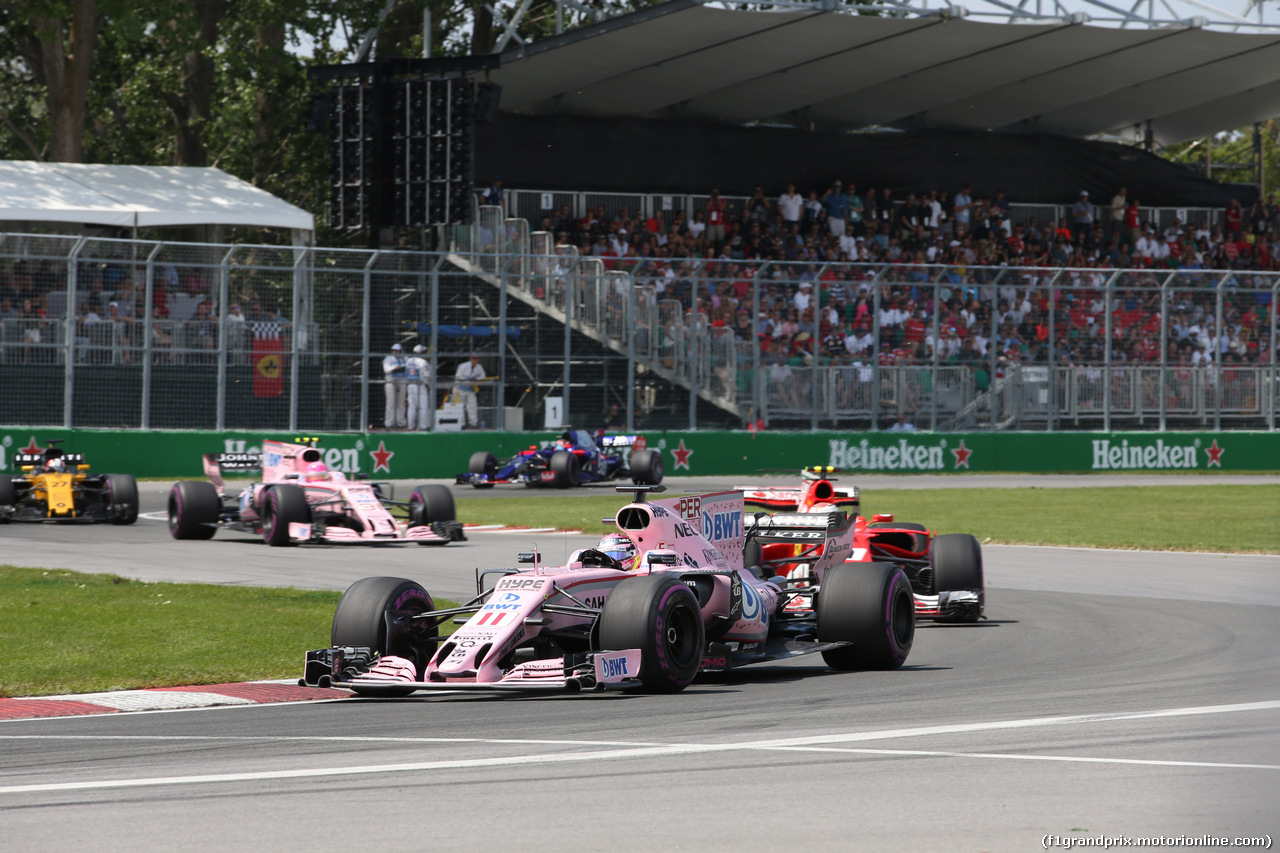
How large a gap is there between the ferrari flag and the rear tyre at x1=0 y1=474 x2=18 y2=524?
7210 mm

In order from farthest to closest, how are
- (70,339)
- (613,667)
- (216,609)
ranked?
(70,339) → (216,609) → (613,667)

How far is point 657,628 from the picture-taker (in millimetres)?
8836

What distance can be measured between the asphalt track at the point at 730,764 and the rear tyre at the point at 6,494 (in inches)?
547

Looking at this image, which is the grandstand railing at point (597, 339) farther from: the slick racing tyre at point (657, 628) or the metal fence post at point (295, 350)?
the slick racing tyre at point (657, 628)

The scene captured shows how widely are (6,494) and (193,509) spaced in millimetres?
3736

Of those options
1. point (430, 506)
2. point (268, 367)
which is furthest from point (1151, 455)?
point (430, 506)

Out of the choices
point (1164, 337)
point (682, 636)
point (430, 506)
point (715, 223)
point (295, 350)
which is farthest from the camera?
point (715, 223)

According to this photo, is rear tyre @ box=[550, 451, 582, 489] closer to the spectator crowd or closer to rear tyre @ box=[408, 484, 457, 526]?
the spectator crowd

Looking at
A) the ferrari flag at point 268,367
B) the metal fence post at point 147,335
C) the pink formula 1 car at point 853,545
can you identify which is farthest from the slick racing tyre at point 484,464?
the pink formula 1 car at point 853,545

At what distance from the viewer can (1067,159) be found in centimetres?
4622

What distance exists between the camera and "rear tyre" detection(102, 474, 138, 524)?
21.5 m

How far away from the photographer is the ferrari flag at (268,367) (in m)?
28.6

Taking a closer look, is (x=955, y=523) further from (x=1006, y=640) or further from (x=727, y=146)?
(x=727, y=146)

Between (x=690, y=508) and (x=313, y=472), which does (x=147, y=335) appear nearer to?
(x=313, y=472)
